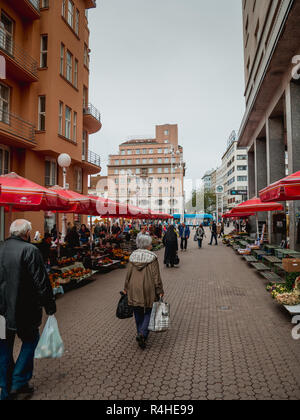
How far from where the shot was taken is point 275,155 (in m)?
16.6

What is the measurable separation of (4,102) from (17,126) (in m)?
1.47

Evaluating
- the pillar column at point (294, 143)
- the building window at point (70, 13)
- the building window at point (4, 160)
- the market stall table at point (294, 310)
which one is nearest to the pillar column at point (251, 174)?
the pillar column at point (294, 143)

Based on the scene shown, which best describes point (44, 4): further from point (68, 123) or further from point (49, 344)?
point (49, 344)

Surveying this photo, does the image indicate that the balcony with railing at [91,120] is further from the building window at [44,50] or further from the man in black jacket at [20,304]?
the man in black jacket at [20,304]

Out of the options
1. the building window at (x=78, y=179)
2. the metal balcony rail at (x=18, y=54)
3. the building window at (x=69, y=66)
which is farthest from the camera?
the building window at (x=78, y=179)

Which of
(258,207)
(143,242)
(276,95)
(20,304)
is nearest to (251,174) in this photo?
(276,95)

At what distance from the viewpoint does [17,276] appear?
10.5ft

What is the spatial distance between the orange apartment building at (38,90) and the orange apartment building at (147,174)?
6055 cm

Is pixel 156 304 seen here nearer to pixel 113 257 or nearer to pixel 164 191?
pixel 113 257

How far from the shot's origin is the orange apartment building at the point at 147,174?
3253 inches

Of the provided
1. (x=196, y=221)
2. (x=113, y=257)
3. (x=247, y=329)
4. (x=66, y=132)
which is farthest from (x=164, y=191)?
(x=247, y=329)

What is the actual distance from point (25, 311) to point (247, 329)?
4.27 meters

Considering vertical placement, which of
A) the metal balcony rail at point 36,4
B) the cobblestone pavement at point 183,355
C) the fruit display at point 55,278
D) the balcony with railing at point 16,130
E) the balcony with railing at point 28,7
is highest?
the metal balcony rail at point 36,4

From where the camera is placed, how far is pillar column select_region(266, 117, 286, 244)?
53.6 ft
